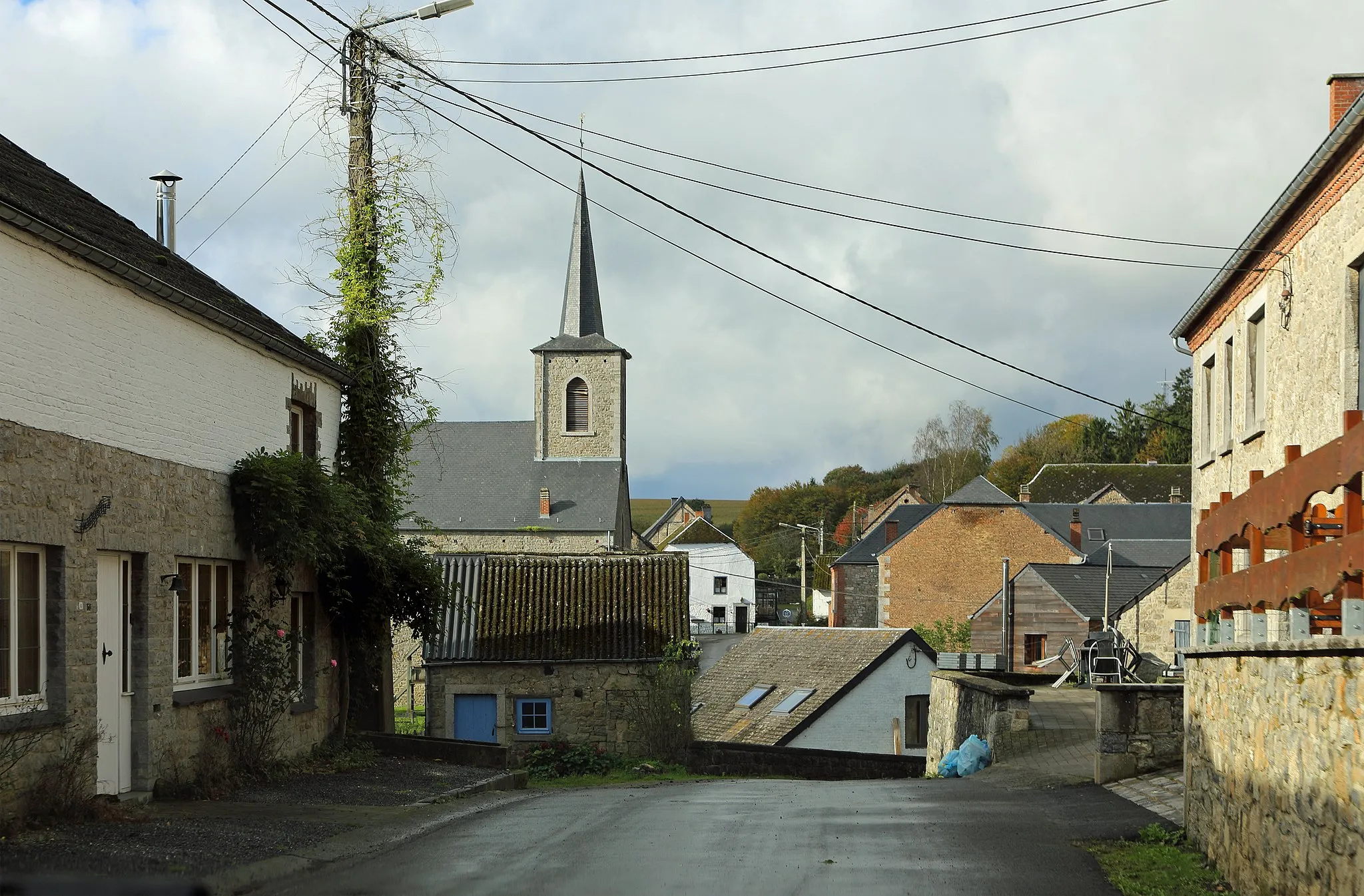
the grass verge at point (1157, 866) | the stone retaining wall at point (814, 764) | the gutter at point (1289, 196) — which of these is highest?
the gutter at point (1289, 196)

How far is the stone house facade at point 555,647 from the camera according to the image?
26.5 m

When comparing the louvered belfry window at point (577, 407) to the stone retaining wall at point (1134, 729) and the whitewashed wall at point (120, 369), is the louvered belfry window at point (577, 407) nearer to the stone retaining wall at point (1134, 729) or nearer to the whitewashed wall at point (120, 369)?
the whitewashed wall at point (120, 369)

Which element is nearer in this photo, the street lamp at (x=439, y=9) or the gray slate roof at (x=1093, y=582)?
the street lamp at (x=439, y=9)

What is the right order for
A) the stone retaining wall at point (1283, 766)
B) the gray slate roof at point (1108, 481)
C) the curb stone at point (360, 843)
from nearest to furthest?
the stone retaining wall at point (1283, 766) < the curb stone at point (360, 843) < the gray slate roof at point (1108, 481)

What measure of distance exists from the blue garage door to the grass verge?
19.3 metres

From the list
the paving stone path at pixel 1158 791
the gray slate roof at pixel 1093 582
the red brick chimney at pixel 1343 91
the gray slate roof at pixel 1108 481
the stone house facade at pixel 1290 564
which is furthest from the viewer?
the gray slate roof at pixel 1108 481

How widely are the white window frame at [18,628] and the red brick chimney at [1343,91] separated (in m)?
14.0

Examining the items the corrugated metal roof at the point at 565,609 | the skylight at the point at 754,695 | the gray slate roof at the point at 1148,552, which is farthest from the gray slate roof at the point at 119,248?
the gray slate roof at the point at 1148,552

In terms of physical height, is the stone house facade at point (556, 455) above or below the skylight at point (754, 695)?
above

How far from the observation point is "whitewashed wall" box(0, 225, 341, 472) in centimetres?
976

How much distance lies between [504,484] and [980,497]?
77.4ft

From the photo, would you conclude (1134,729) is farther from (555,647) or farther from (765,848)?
(555,647)

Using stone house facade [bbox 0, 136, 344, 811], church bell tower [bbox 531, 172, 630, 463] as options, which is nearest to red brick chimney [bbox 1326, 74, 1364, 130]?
stone house facade [bbox 0, 136, 344, 811]

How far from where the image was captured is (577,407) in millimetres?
66938
